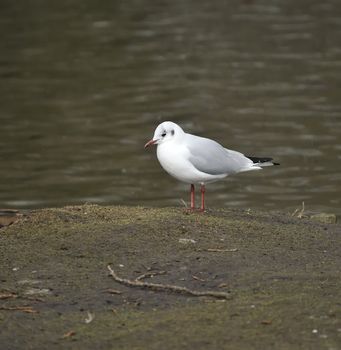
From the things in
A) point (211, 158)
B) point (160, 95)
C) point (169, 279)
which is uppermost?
point (211, 158)

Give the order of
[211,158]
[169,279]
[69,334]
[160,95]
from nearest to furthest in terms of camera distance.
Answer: [69,334] < [169,279] < [211,158] < [160,95]

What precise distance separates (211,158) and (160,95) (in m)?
9.81

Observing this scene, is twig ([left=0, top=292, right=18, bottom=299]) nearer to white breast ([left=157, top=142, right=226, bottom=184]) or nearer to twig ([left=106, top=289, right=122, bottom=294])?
twig ([left=106, top=289, right=122, bottom=294])

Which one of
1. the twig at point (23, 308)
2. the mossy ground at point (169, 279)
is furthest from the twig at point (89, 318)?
the twig at point (23, 308)

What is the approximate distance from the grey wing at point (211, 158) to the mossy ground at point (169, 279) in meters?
0.32

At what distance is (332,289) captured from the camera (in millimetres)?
6066

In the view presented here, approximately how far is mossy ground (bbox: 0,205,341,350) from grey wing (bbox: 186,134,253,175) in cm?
32

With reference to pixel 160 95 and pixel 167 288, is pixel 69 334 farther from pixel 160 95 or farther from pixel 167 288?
pixel 160 95

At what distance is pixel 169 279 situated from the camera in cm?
624

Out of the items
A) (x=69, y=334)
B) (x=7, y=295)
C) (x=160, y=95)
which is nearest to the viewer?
(x=69, y=334)

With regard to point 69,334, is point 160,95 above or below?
below

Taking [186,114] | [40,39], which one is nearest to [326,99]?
[186,114]

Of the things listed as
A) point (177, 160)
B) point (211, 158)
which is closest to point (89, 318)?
point (177, 160)

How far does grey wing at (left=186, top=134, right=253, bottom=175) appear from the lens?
25.2 ft
